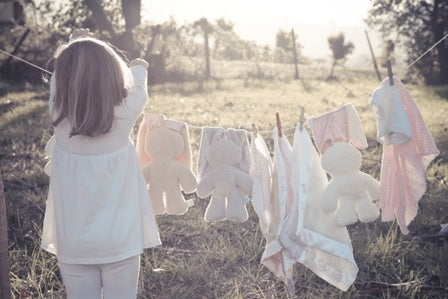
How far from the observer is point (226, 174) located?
2709mm

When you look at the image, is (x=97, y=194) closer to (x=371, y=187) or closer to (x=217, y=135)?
(x=217, y=135)

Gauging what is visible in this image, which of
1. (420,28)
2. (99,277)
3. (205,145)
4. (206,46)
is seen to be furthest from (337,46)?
(99,277)

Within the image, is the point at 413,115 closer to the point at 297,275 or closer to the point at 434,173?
the point at 297,275

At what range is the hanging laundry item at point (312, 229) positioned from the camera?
2.44 m

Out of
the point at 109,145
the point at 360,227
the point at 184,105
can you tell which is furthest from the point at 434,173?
the point at 184,105

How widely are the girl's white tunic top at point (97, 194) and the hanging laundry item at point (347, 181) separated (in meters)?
0.97

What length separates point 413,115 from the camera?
2.67 meters

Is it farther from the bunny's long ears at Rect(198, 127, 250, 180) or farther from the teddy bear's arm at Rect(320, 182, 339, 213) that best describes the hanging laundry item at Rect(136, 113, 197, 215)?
the teddy bear's arm at Rect(320, 182, 339, 213)

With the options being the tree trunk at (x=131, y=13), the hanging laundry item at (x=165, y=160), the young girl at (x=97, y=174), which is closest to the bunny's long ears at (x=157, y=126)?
the hanging laundry item at (x=165, y=160)

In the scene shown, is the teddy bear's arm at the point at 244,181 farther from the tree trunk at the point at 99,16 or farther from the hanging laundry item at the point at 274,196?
the tree trunk at the point at 99,16

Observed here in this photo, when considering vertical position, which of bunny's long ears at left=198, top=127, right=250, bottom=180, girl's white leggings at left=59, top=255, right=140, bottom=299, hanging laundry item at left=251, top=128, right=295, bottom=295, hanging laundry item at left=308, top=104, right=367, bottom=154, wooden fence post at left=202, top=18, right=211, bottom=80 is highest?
wooden fence post at left=202, top=18, right=211, bottom=80

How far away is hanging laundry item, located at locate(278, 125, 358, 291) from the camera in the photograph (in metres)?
2.44

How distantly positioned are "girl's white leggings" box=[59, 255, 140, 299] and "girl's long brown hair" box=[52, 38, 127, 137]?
0.62 meters

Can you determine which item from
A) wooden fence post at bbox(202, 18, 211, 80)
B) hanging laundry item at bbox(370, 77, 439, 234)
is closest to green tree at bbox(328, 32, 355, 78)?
wooden fence post at bbox(202, 18, 211, 80)
